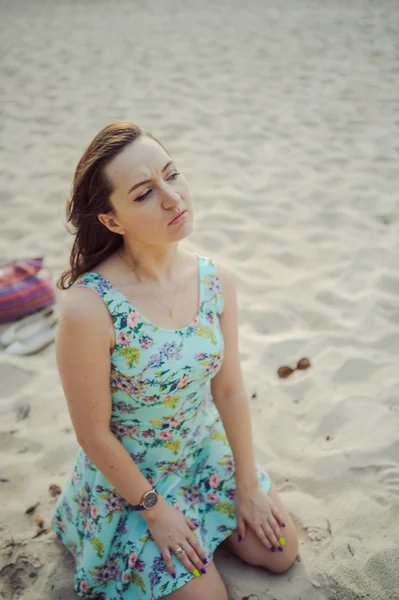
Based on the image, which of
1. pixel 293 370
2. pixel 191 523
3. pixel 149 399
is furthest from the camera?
pixel 293 370

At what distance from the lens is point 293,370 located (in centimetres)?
266

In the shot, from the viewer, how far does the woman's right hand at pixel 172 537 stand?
1659 mm

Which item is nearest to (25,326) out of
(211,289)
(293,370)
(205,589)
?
(293,370)

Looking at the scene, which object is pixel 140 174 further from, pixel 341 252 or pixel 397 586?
pixel 341 252

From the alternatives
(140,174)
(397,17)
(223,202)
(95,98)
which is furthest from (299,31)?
(140,174)

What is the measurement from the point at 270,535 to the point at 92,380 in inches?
31.6

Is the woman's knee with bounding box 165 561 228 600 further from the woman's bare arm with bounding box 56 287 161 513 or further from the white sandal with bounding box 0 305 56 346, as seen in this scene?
the white sandal with bounding box 0 305 56 346

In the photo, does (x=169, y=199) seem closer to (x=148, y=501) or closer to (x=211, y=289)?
(x=211, y=289)

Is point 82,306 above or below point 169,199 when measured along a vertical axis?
below

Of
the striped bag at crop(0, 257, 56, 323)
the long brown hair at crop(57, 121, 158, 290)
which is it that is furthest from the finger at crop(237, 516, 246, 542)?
the striped bag at crop(0, 257, 56, 323)

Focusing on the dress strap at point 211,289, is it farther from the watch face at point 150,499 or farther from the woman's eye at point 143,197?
the watch face at point 150,499

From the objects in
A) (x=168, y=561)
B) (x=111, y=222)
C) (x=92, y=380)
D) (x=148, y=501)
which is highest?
(x=111, y=222)

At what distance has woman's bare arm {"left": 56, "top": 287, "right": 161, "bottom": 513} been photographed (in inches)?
58.9

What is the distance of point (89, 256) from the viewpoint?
1678 millimetres
